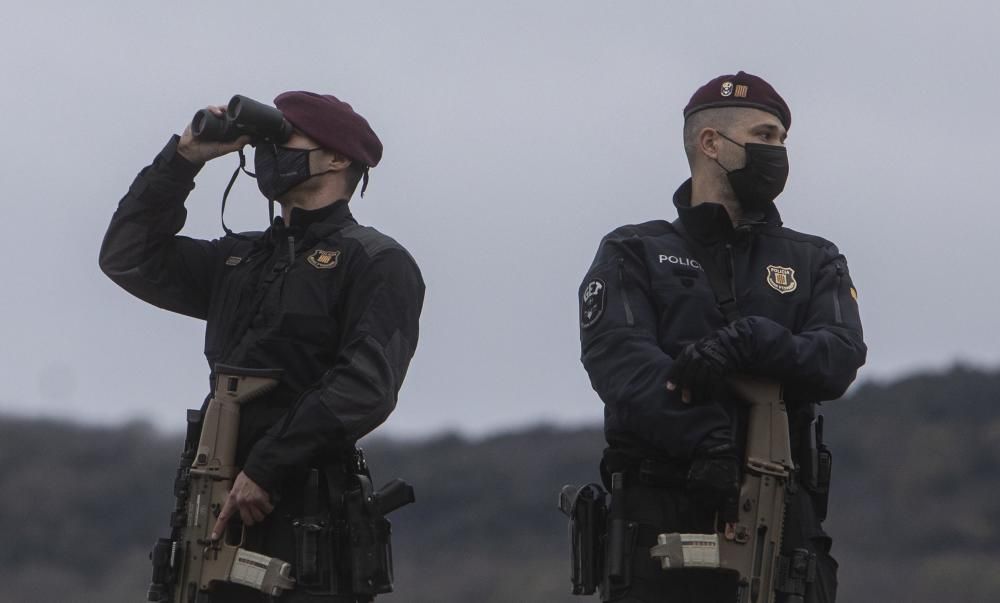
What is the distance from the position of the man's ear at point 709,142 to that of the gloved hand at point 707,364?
2.86ft

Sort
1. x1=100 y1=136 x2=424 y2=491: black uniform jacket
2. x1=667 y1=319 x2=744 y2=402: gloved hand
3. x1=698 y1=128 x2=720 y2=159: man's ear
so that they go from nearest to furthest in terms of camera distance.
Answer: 1. x1=667 y1=319 x2=744 y2=402: gloved hand
2. x1=100 y1=136 x2=424 y2=491: black uniform jacket
3. x1=698 y1=128 x2=720 y2=159: man's ear

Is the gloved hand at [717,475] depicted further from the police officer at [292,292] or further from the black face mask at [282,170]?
the black face mask at [282,170]

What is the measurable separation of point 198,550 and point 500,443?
40.9 metres

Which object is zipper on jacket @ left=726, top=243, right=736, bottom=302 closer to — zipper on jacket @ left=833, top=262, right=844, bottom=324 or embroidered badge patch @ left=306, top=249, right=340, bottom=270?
zipper on jacket @ left=833, top=262, right=844, bottom=324

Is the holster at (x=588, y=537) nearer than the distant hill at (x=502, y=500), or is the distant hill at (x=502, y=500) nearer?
the holster at (x=588, y=537)

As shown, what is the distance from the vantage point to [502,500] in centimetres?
4253

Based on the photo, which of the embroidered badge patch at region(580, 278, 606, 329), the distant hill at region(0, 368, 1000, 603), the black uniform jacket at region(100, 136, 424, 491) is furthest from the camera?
the distant hill at region(0, 368, 1000, 603)

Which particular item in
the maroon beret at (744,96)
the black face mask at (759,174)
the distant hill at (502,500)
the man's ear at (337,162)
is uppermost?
the maroon beret at (744,96)

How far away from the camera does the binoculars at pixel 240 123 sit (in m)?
6.94

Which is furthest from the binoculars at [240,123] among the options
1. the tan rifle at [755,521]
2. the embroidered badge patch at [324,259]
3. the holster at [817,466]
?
the holster at [817,466]

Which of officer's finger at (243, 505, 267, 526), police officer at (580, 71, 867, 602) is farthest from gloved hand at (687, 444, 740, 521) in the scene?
officer's finger at (243, 505, 267, 526)

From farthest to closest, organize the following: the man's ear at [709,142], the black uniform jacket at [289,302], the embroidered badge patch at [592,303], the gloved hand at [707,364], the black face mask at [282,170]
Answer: the black face mask at [282,170] → the man's ear at [709,142] → the embroidered badge patch at [592,303] → the black uniform jacket at [289,302] → the gloved hand at [707,364]

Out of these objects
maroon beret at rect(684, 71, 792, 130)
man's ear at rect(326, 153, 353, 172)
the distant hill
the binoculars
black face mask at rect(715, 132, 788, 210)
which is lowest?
the distant hill

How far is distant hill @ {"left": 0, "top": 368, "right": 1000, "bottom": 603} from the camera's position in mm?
35656
